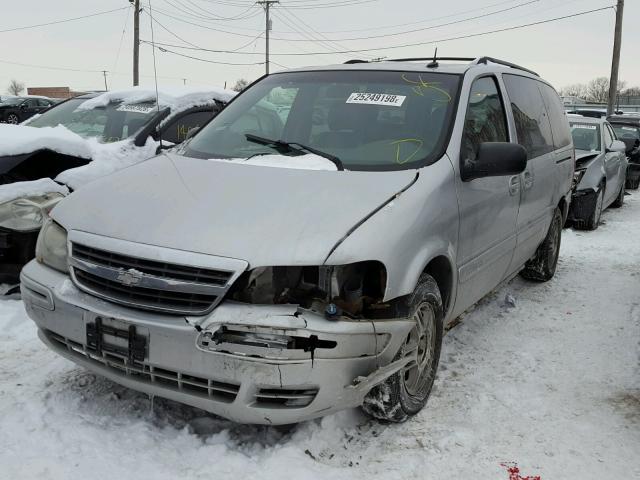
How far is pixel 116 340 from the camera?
261 cm

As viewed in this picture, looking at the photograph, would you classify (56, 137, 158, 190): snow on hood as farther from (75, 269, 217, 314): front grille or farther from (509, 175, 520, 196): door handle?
(509, 175, 520, 196): door handle

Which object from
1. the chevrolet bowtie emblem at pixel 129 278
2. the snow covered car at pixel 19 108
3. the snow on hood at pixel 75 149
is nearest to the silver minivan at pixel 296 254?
the chevrolet bowtie emblem at pixel 129 278

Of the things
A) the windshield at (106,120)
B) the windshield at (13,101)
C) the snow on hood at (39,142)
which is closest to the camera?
the snow on hood at (39,142)

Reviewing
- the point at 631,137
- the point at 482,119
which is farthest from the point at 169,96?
the point at 631,137

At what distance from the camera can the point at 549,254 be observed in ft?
18.9

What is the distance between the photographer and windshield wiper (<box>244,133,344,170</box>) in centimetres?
327

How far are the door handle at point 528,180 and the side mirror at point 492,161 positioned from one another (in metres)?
0.99

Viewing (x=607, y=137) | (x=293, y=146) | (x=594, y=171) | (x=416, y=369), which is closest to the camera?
(x=416, y=369)

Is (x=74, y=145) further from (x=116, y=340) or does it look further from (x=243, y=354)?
(x=243, y=354)

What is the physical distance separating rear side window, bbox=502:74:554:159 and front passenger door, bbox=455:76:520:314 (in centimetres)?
29

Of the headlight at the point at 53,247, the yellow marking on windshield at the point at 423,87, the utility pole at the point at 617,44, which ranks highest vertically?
the utility pole at the point at 617,44

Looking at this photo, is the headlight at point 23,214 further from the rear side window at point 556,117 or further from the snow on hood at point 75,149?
the rear side window at point 556,117

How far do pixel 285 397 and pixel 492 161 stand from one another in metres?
1.75

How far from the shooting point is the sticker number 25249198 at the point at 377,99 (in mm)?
3617
